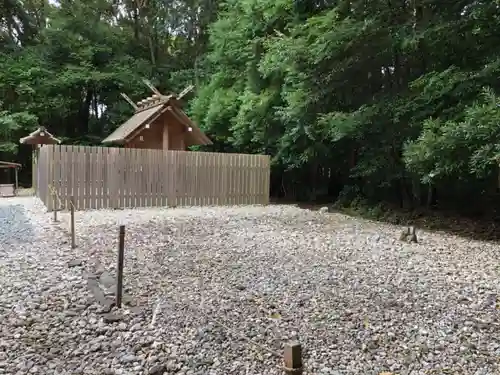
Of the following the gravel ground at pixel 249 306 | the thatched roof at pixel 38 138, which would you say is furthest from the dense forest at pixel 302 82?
the gravel ground at pixel 249 306

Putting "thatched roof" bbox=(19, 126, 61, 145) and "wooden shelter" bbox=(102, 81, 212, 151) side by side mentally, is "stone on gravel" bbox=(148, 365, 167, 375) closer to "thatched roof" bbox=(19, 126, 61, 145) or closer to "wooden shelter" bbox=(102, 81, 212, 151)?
"wooden shelter" bbox=(102, 81, 212, 151)

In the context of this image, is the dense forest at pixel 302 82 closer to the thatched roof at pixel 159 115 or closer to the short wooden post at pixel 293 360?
the thatched roof at pixel 159 115

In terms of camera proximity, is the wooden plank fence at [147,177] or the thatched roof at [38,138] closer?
the wooden plank fence at [147,177]

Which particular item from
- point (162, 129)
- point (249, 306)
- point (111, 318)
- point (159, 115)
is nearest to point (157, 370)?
point (111, 318)

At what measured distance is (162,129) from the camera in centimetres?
1320

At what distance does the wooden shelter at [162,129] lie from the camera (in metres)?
12.6

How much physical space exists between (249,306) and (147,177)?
7.38m

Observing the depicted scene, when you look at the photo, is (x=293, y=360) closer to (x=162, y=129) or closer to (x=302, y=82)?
(x=302, y=82)

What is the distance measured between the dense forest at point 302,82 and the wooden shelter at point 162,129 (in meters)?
1.80

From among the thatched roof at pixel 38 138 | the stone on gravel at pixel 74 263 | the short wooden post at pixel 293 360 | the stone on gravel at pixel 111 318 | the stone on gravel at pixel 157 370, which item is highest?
the thatched roof at pixel 38 138

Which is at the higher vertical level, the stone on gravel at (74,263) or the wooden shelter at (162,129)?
the wooden shelter at (162,129)

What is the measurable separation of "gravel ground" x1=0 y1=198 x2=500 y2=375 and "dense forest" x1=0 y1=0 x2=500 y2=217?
2.48m

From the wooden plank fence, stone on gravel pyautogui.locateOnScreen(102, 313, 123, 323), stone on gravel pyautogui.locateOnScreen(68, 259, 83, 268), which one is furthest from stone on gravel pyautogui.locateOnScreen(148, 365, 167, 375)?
the wooden plank fence

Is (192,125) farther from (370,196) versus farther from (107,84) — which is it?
(107,84)
